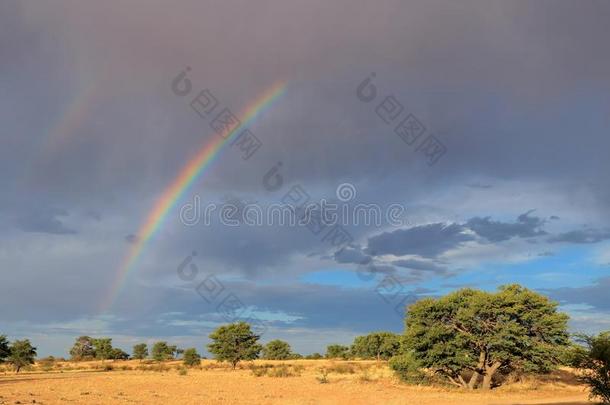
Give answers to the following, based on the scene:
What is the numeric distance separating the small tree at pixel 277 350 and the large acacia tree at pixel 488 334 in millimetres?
93592

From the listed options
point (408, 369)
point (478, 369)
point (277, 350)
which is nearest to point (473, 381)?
point (478, 369)

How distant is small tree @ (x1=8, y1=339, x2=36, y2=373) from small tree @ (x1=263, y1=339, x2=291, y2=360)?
61293mm

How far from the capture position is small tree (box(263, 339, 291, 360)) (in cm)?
13029

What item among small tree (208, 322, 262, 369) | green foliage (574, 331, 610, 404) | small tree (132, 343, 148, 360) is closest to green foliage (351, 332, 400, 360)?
small tree (208, 322, 262, 369)

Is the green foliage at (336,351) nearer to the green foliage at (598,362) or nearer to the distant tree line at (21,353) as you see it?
the distant tree line at (21,353)

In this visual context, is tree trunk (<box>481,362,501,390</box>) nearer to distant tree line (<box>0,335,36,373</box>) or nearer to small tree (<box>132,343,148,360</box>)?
distant tree line (<box>0,335,36,373</box>)

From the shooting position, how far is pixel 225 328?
3568 inches

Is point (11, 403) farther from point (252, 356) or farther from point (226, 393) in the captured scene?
point (252, 356)

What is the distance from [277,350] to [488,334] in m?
98.3

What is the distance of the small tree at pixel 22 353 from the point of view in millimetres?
80188

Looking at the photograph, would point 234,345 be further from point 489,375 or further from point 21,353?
point 489,375

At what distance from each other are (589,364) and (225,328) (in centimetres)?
7622

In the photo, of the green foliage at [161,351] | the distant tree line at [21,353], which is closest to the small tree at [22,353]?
the distant tree line at [21,353]

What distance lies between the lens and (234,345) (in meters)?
88.6
